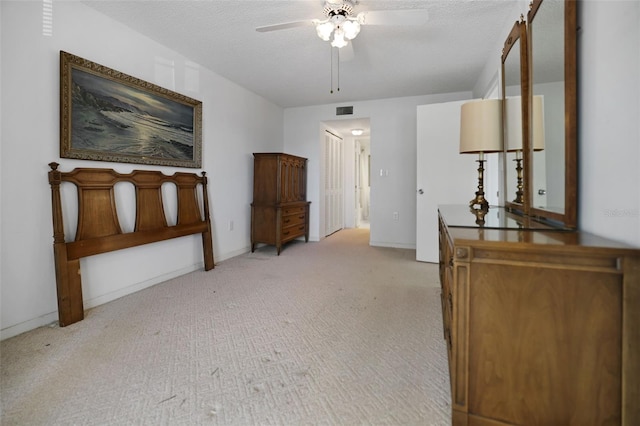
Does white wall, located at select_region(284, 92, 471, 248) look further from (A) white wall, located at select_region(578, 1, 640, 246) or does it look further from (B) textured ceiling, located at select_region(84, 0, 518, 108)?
(A) white wall, located at select_region(578, 1, 640, 246)

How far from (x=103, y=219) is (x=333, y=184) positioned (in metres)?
4.10

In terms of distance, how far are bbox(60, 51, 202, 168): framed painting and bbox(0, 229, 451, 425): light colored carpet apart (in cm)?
127

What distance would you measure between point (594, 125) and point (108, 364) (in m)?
2.50

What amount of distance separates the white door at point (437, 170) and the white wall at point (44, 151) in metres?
2.63

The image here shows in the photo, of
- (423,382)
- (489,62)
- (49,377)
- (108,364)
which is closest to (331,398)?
(423,382)

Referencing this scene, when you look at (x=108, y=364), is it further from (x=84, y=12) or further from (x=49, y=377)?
(x=84, y=12)

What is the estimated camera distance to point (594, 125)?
117 centimetres

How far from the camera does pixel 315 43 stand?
9.48 ft

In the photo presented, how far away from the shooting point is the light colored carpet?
1265 mm

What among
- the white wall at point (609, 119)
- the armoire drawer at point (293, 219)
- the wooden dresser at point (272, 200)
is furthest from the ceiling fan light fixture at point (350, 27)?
the armoire drawer at point (293, 219)

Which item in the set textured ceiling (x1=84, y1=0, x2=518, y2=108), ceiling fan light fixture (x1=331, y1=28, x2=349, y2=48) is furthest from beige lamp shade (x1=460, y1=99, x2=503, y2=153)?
ceiling fan light fixture (x1=331, y1=28, x2=349, y2=48)

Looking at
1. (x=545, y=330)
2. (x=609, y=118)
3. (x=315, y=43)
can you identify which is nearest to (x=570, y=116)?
(x=609, y=118)

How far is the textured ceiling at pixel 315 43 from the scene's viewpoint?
7.61 feet

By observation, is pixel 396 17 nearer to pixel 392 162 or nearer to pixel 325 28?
pixel 325 28
